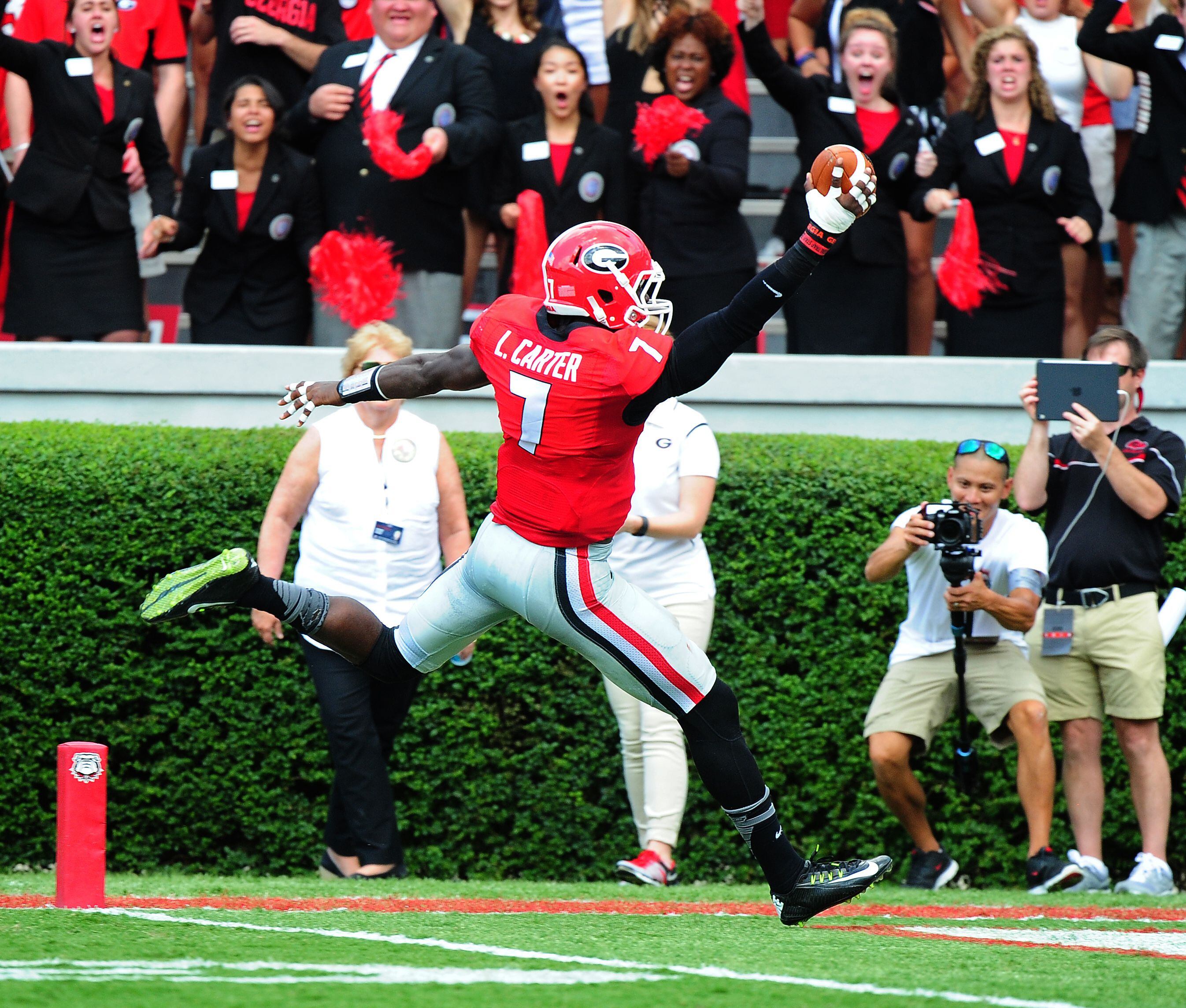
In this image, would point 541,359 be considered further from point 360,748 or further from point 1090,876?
point 1090,876

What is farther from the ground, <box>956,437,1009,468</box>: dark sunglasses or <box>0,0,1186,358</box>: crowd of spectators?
<box>0,0,1186,358</box>: crowd of spectators

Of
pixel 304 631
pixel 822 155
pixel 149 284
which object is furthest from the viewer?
pixel 149 284

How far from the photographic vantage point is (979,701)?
6.94m

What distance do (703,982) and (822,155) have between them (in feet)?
7.62

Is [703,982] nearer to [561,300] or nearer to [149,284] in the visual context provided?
[561,300]

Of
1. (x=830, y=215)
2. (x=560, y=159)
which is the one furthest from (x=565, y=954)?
(x=560, y=159)

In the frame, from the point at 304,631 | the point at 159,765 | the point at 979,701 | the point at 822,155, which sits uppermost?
the point at 822,155

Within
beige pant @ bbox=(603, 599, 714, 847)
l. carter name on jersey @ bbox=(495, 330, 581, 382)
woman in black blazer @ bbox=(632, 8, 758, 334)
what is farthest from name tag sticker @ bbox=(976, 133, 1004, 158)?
l. carter name on jersey @ bbox=(495, 330, 581, 382)

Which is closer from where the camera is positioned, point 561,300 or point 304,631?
point 561,300

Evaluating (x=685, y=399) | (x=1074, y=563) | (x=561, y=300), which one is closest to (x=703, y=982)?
(x=561, y=300)

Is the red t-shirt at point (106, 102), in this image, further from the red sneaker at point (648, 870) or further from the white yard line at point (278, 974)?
the white yard line at point (278, 974)

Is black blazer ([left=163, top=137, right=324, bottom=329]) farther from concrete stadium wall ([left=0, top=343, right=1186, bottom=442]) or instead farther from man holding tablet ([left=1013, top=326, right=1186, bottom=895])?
man holding tablet ([left=1013, top=326, right=1186, bottom=895])

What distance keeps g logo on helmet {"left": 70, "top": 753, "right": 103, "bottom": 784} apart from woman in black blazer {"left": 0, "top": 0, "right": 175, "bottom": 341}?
4248 millimetres

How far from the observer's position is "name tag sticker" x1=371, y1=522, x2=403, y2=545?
22.3ft
